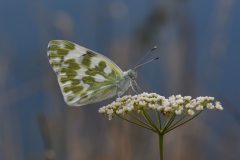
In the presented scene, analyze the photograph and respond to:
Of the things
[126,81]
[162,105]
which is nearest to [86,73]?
[126,81]

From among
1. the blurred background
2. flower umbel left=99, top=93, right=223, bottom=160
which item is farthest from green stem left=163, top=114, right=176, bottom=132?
the blurred background

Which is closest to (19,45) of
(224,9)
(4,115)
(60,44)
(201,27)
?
(4,115)

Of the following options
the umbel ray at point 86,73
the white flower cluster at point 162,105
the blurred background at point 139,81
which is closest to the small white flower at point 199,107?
the white flower cluster at point 162,105

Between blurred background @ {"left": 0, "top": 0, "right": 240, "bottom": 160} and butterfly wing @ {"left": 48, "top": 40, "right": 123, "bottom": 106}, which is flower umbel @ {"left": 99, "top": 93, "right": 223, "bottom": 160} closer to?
butterfly wing @ {"left": 48, "top": 40, "right": 123, "bottom": 106}

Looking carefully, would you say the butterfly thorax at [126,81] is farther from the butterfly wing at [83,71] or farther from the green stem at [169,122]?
the green stem at [169,122]

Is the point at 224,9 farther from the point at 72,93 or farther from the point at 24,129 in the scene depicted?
the point at 24,129
